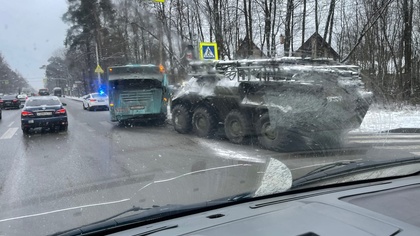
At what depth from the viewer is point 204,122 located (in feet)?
36.9

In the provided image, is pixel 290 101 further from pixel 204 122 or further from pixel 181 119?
pixel 181 119

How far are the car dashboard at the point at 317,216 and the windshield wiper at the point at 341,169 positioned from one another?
9.6 inches

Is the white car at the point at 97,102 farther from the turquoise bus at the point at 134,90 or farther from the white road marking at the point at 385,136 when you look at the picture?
the white road marking at the point at 385,136

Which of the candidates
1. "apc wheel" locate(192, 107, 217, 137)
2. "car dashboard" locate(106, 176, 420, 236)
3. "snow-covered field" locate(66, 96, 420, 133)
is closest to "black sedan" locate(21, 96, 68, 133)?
"apc wheel" locate(192, 107, 217, 137)

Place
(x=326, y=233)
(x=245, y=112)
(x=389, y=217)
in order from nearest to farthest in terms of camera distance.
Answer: (x=326, y=233) < (x=389, y=217) < (x=245, y=112)

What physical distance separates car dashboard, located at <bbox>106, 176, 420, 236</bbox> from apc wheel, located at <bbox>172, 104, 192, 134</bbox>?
31.0 feet

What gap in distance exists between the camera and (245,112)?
9547 mm

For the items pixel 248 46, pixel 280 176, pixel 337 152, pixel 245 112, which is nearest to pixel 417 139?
pixel 337 152

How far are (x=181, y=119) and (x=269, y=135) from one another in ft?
13.8

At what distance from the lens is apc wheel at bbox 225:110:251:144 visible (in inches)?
377

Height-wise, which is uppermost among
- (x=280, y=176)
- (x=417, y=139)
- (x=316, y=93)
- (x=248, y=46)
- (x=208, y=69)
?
(x=248, y=46)

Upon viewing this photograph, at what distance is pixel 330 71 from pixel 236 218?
6.70 m

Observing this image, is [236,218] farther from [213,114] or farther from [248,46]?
[248,46]

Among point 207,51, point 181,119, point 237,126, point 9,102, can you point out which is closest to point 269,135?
point 237,126
